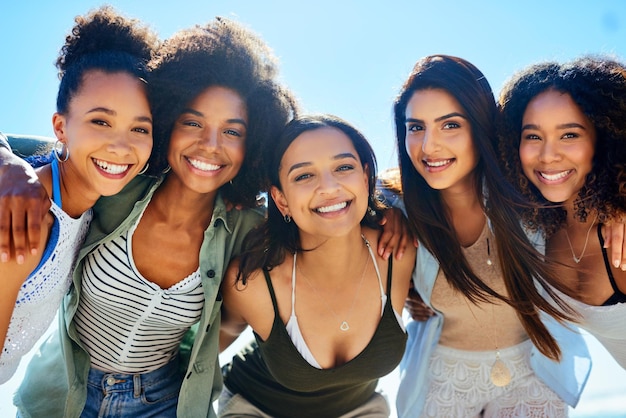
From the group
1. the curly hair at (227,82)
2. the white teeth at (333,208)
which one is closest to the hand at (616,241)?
the white teeth at (333,208)

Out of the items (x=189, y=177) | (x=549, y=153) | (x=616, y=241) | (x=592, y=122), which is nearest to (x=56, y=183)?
(x=189, y=177)

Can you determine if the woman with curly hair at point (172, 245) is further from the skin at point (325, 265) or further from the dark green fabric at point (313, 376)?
the dark green fabric at point (313, 376)

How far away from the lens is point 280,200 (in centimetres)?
371

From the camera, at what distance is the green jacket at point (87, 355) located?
11.1 ft

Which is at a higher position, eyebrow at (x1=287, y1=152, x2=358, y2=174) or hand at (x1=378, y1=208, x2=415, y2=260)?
eyebrow at (x1=287, y1=152, x2=358, y2=174)

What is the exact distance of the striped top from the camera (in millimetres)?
3311

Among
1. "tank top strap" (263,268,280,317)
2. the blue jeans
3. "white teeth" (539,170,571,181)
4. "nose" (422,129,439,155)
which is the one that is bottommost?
the blue jeans

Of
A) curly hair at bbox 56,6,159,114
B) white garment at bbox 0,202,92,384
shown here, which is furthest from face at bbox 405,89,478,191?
white garment at bbox 0,202,92,384

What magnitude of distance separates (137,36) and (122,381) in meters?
2.16

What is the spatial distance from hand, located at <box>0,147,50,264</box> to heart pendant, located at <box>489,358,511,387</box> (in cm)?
290

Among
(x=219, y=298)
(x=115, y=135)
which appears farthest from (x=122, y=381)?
(x=115, y=135)

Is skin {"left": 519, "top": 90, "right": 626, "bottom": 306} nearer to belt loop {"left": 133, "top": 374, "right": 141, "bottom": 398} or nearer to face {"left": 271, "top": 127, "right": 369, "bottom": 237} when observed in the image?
face {"left": 271, "top": 127, "right": 369, "bottom": 237}

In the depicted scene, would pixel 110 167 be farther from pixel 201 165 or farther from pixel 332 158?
pixel 332 158

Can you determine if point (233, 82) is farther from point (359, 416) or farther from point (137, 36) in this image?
point (359, 416)
